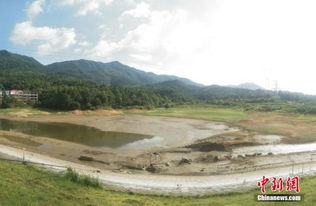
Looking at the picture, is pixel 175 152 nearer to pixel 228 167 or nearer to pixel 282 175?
pixel 228 167

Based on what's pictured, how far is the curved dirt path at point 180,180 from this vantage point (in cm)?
2016

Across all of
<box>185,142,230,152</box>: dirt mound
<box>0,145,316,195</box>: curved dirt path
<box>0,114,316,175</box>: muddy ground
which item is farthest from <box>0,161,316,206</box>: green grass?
<box>185,142,230,152</box>: dirt mound

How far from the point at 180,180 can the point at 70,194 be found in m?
11.2

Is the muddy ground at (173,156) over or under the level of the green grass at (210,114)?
under

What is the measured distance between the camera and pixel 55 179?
679 inches

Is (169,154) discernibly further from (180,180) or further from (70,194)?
(70,194)

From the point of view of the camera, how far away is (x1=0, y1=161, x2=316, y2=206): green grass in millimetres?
12805

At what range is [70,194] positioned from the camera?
14578 mm

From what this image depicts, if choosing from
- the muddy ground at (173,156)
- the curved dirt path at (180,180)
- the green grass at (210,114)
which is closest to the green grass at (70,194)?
the curved dirt path at (180,180)

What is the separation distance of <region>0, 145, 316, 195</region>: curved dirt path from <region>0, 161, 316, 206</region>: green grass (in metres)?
2.36

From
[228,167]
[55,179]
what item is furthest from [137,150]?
[55,179]

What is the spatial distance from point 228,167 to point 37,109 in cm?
7731

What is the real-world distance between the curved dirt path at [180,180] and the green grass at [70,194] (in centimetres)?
236

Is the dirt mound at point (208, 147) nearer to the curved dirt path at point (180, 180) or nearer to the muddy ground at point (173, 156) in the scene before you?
the muddy ground at point (173, 156)
